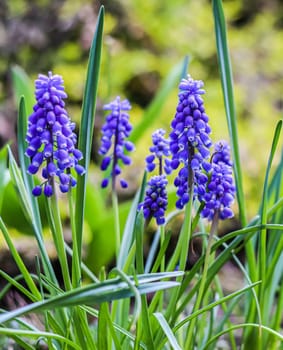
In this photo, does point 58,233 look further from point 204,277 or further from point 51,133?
point 204,277

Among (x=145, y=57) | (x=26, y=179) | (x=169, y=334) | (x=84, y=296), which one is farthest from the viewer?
(x=145, y=57)

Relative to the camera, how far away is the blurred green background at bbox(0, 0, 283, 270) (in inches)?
127

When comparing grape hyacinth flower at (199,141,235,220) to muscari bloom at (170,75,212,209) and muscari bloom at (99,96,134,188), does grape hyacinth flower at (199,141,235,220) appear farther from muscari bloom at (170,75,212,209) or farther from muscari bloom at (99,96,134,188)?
muscari bloom at (99,96,134,188)

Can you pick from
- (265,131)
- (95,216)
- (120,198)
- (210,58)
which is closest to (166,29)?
(210,58)

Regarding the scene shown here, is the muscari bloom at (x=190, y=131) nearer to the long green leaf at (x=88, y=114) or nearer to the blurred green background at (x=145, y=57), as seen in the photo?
the long green leaf at (x=88, y=114)

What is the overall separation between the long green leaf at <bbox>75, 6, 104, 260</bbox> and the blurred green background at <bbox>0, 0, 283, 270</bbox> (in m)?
1.86

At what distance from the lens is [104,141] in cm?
139

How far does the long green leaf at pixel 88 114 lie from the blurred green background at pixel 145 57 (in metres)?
1.86

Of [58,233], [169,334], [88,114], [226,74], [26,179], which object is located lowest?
[169,334]

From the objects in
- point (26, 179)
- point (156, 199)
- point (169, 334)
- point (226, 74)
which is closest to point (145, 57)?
point (226, 74)

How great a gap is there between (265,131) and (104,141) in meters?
2.05

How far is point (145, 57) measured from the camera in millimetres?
3492

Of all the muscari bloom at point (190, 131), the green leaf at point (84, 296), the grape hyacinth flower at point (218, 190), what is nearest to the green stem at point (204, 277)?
the grape hyacinth flower at point (218, 190)

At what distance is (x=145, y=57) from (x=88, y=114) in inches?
93.8
